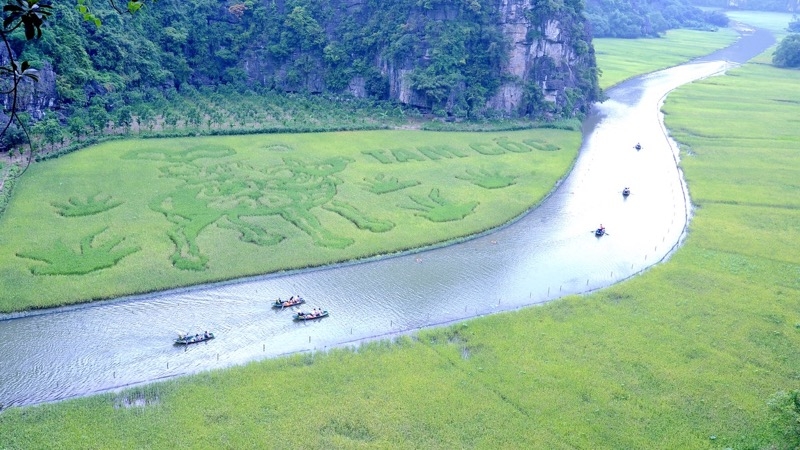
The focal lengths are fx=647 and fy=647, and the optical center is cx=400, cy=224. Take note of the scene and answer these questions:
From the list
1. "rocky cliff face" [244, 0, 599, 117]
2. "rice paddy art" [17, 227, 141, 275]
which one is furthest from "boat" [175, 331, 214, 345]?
"rocky cliff face" [244, 0, 599, 117]

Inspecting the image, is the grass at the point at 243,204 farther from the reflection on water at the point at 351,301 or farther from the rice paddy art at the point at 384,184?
the reflection on water at the point at 351,301

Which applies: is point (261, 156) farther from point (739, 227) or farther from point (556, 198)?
point (739, 227)

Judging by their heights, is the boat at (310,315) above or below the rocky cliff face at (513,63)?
below

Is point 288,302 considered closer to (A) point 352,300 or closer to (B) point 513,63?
(A) point 352,300

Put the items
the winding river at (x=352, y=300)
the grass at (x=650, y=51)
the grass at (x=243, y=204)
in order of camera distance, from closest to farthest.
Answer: the winding river at (x=352, y=300)
the grass at (x=243, y=204)
the grass at (x=650, y=51)

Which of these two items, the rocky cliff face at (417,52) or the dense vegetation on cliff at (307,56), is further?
the rocky cliff face at (417,52)

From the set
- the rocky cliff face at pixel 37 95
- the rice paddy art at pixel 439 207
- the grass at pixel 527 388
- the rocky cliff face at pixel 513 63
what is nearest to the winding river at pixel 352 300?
the grass at pixel 527 388

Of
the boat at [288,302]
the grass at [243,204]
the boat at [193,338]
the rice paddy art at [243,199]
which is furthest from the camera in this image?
the rice paddy art at [243,199]

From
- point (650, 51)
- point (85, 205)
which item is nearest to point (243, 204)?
point (85, 205)

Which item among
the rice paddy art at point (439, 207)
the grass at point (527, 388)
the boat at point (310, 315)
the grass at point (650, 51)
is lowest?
the grass at point (527, 388)
